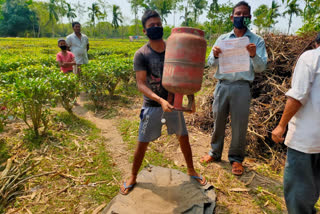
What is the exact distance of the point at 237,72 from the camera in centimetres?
294

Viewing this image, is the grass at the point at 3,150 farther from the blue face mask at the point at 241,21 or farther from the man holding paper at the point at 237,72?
the blue face mask at the point at 241,21

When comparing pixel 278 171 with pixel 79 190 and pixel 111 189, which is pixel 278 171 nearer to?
pixel 111 189

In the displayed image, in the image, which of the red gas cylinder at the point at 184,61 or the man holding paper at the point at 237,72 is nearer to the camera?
the red gas cylinder at the point at 184,61

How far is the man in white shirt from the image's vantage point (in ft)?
5.76

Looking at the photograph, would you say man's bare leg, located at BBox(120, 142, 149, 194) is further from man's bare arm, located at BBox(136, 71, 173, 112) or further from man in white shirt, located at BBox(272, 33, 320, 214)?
man in white shirt, located at BBox(272, 33, 320, 214)

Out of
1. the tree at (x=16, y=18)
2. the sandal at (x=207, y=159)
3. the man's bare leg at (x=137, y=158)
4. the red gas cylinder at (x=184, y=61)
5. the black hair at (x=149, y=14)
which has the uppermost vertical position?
the tree at (x=16, y=18)

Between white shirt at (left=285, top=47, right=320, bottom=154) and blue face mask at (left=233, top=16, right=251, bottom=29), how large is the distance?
1268mm

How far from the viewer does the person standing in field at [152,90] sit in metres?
2.46

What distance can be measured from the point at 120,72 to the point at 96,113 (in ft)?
5.15

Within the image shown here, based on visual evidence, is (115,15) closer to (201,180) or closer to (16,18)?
(16,18)

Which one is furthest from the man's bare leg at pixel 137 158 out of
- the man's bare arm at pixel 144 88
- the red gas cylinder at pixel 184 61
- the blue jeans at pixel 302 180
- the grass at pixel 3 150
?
the grass at pixel 3 150

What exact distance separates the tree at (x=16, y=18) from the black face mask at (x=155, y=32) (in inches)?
2202

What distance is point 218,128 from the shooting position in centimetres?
333

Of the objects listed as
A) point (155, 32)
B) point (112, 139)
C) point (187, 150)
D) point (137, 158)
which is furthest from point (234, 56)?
point (112, 139)
